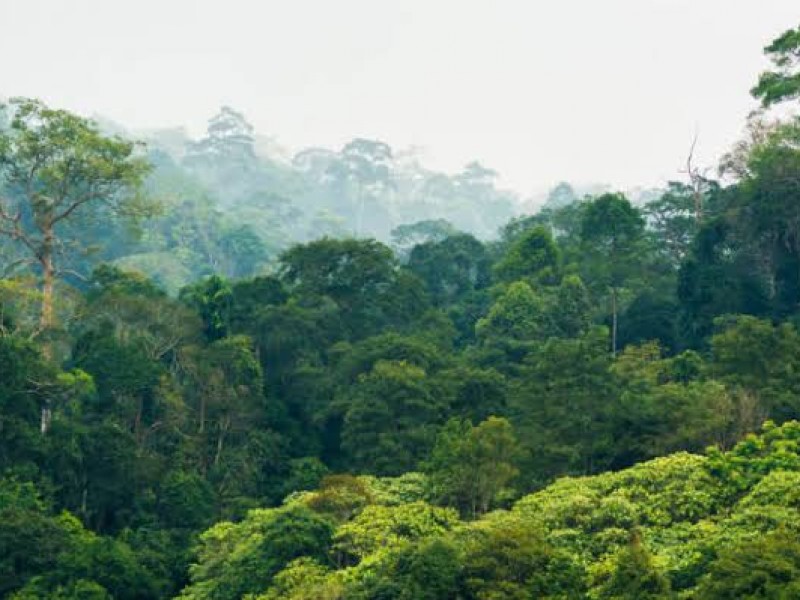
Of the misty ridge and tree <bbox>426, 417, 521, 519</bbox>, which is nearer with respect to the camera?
tree <bbox>426, 417, 521, 519</bbox>

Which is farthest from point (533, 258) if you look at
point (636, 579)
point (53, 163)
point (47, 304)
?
point (636, 579)

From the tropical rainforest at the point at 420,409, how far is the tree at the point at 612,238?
10cm

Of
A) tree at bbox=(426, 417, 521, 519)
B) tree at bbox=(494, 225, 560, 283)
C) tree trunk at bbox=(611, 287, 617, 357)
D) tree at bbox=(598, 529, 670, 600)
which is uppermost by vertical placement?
tree at bbox=(494, 225, 560, 283)

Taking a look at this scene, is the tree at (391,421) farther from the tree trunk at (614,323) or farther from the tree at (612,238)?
the tree at (612,238)

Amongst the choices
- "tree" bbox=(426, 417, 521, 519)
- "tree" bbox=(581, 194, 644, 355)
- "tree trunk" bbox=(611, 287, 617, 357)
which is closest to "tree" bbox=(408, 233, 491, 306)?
"tree" bbox=(581, 194, 644, 355)

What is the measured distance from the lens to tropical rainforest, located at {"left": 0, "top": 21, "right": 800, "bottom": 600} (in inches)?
931

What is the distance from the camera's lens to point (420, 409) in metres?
33.1

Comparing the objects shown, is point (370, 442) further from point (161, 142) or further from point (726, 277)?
point (161, 142)

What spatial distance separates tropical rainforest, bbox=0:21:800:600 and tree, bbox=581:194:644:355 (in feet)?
A: 0.32

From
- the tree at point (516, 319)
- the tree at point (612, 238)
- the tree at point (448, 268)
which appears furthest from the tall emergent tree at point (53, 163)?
the tree at point (612, 238)

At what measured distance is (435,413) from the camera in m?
33.1

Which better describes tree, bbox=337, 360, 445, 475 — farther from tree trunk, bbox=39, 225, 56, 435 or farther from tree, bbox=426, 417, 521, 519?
tree trunk, bbox=39, 225, 56, 435

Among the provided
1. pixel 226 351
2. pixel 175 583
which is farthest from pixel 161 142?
pixel 175 583

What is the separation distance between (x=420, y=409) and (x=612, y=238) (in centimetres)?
1218
